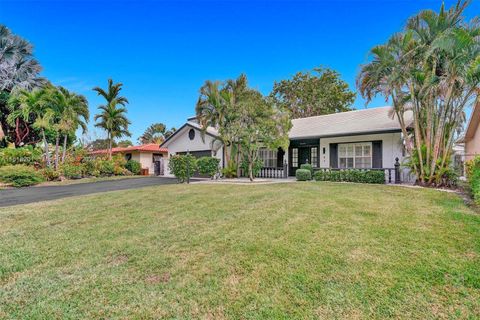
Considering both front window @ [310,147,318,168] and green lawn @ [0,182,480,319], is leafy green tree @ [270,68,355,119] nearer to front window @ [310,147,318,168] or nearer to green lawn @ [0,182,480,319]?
A: front window @ [310,147,318,168]

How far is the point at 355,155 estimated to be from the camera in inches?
562

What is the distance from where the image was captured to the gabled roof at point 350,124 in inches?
516

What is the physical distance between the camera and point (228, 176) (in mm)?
17719

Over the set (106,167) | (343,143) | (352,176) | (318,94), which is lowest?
(352,176)

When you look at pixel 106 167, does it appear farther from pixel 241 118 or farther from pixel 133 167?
pixel 241 118

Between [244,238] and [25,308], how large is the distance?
298 centimetres

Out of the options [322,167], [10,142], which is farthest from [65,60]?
[322,167]

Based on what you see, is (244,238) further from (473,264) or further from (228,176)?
(228,176)

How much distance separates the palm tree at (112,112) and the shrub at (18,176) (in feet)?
28.1

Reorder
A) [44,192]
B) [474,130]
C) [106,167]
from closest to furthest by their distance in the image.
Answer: [44,192] → [474,130] → [106,167]

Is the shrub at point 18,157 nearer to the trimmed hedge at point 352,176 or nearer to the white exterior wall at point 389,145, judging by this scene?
the trimmed hedge at point 352,176

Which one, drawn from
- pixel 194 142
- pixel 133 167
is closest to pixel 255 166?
pixel 194 142

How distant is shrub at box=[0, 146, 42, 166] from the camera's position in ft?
58.4

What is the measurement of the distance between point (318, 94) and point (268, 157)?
17.6 metres
